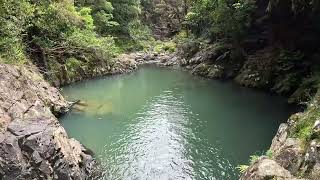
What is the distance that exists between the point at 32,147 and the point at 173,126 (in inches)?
456

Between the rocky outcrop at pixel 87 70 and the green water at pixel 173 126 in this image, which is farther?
the rocky outcrop at pixel 87 70

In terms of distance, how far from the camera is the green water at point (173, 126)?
64.9 ft

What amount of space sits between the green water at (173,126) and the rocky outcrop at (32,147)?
6.00 feet

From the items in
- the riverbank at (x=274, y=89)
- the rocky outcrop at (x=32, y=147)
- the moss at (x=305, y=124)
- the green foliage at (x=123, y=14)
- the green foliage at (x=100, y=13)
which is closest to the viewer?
the riverbank at (x=274, y=89)

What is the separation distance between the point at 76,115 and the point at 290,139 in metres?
17.2

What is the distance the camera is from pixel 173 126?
2634cm

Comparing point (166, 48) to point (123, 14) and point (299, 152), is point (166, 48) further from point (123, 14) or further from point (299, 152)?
point (299, 152)

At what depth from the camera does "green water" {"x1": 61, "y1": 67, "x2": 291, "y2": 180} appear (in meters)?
19.8

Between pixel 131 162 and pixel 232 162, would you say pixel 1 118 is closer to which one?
pixel 131 162

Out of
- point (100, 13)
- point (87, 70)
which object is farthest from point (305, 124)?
point (100, 13)

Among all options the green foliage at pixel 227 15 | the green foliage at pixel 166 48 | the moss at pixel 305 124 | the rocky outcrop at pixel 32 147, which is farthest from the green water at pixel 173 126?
the green foliage at pixel 166 48

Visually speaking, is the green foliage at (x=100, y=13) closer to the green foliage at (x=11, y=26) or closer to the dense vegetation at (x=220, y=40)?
the dense vegetation at (x=220, y=40)

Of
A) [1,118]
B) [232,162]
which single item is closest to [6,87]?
[1,118]

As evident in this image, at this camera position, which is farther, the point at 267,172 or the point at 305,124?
the point at 305,124
